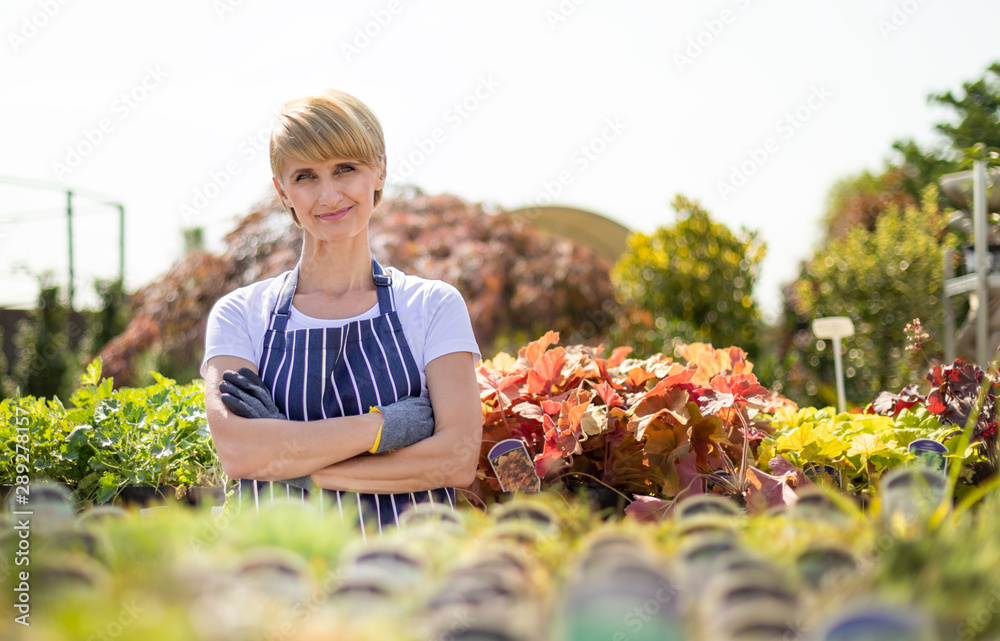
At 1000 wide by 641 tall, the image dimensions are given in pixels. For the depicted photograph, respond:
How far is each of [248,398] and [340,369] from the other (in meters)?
0.24

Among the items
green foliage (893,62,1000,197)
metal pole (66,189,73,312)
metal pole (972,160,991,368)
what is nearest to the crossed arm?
metal pole (972,160,991,368)

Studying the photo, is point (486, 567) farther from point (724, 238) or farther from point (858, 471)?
point (724, 238)

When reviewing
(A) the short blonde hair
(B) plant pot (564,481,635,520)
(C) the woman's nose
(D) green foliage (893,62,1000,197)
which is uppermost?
(D) green foliage (893,62,1000,197)

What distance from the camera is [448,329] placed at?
5.65 ft

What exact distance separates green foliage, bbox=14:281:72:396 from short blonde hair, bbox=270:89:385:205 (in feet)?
39.8

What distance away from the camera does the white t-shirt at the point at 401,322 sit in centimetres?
170

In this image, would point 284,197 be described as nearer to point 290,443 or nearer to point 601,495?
point 290,443

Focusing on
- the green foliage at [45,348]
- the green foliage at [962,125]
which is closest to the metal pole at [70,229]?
the green foliage at [45,348]

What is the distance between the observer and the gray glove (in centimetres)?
153

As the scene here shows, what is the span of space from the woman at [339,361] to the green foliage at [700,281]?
4597 mm

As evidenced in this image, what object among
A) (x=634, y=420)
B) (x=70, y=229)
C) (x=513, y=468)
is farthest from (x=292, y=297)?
(x=70, y=229)

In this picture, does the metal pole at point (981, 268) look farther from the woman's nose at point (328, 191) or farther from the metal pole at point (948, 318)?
the woman's nose at point (328, 191)

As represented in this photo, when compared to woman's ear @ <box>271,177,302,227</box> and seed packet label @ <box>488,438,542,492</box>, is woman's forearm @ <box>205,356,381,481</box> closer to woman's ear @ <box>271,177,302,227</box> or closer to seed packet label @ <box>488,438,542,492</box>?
seed packet label @ <box>488,438,542,492</box>

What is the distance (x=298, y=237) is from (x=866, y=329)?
585cm
